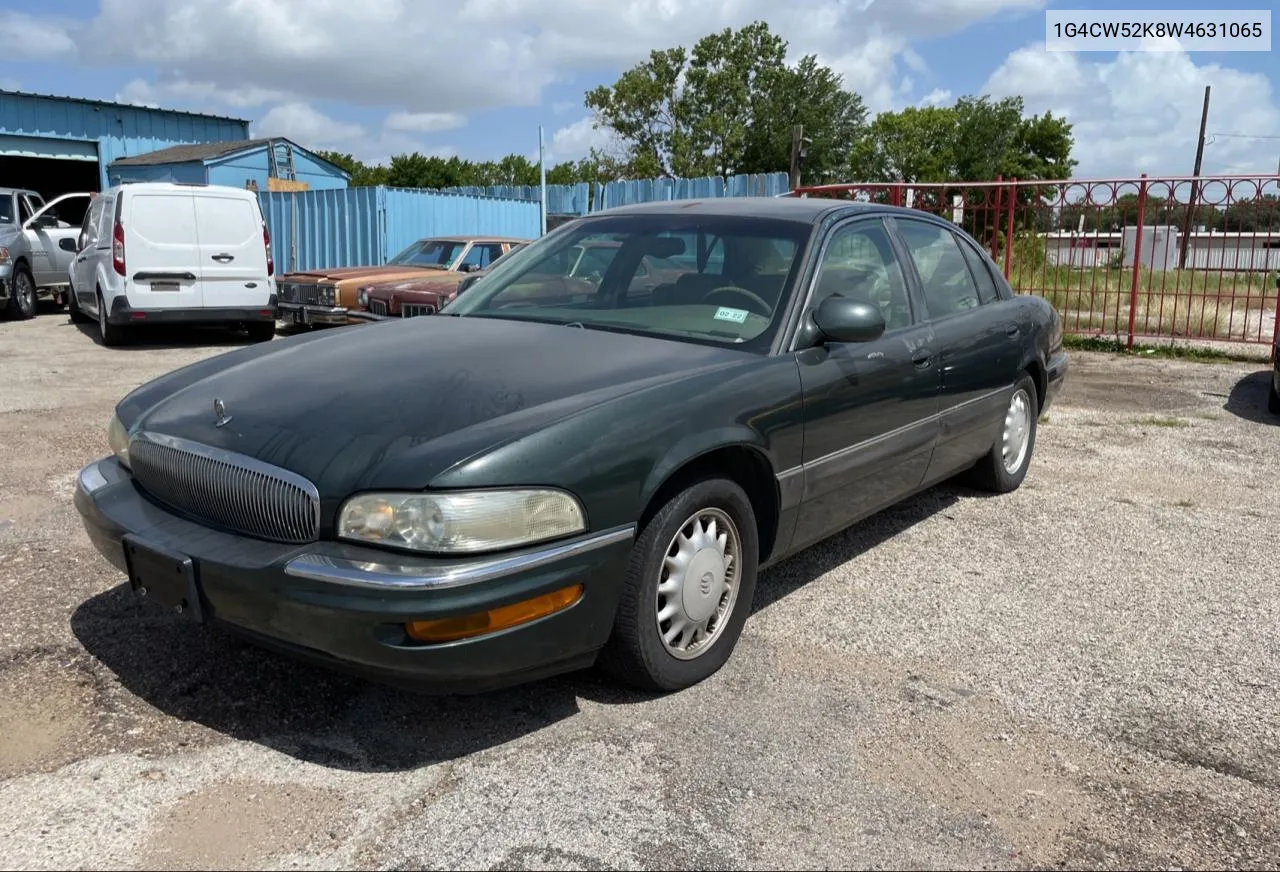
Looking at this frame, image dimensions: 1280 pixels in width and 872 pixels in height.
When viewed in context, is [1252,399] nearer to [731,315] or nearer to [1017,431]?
[1017,431]

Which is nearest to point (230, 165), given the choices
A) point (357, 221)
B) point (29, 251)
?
point (357, 221)

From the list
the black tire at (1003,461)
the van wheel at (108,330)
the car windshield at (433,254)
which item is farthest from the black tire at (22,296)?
the black tire at (1003,461)

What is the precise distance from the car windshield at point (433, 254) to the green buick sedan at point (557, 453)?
A: 851 cm

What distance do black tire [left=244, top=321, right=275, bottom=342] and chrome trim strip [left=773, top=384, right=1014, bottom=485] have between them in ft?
31.1

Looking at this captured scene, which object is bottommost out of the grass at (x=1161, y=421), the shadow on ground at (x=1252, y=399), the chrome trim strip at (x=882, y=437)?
the grass at (x=1161, y=421)

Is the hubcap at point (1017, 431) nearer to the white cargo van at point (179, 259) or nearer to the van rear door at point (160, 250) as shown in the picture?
the white cargo van at point (179, 259)

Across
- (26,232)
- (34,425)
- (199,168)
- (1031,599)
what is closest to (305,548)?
(1031,599)

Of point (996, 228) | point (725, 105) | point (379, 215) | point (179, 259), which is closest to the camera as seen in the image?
point (179, 259)

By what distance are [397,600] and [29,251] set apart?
608 inches

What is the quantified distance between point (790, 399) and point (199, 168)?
74.4 ft

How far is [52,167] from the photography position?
27.8 m

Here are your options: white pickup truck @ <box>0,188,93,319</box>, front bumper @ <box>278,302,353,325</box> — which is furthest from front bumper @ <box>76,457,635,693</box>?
white pickup truck @ <box>0,188,93,319</box>

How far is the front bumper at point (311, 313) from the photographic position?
11930 mm

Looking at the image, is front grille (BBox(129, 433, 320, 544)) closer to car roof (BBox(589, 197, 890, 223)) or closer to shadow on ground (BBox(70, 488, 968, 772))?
shadow on ground (BBox(70, 488, 968, 772))
